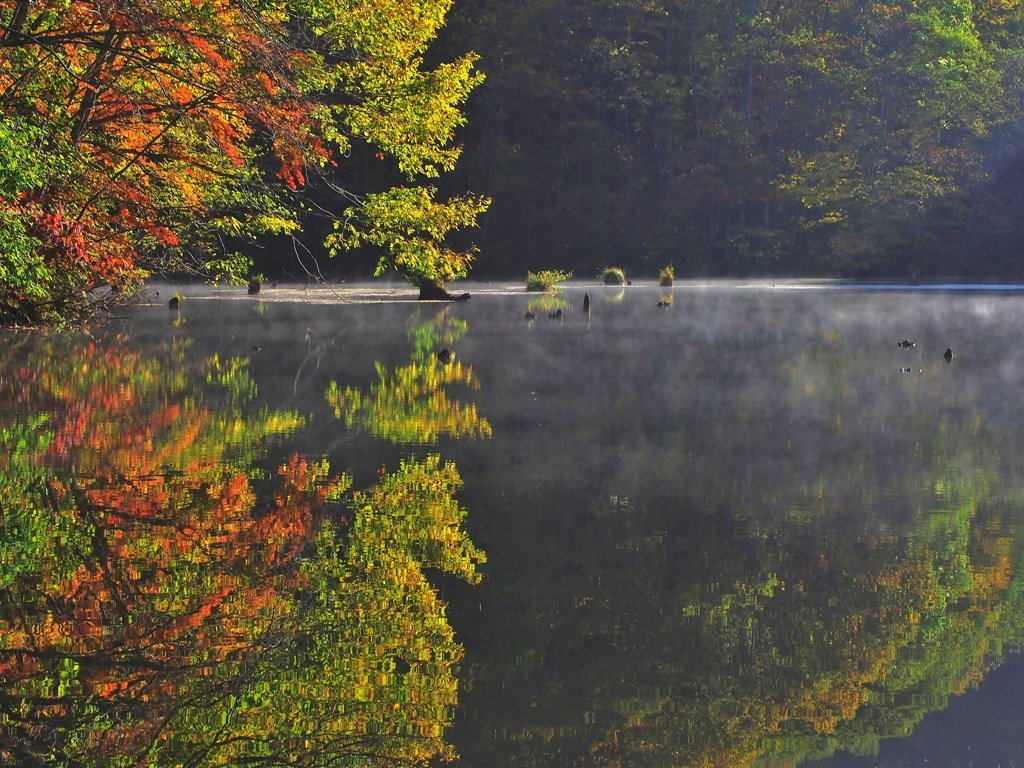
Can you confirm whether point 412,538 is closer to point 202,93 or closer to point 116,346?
point 202,93

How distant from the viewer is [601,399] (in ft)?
48.5

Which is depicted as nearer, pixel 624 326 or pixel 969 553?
pixel 969 553

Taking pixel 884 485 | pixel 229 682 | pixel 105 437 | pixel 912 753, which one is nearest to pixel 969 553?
pixel 884 485

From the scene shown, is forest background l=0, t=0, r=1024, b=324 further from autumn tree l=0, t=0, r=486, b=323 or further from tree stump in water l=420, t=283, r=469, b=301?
autumn tree l=0, t=0, r=486, b=323

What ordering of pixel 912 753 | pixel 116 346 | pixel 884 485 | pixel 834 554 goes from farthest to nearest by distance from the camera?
pixel 116 346 < pixel 884 485 < pixel 834 554 < pixel 912 753

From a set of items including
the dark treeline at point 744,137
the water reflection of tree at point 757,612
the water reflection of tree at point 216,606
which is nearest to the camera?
the water reflection of tree at point 216,606

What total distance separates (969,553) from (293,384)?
10.1 meters

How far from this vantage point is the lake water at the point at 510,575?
491cm

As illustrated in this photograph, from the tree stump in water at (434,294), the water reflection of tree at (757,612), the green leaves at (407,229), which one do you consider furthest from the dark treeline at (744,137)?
the water reflection of tree at (757,612)

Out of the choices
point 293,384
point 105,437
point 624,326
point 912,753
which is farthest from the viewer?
point 624,326

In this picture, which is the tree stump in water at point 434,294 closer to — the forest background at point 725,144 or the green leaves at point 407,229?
the forest background at point 725,144

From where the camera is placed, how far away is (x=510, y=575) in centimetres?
693

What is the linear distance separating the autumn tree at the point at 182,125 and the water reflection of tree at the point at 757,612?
6.59 m

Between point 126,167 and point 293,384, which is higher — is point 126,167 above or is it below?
above
